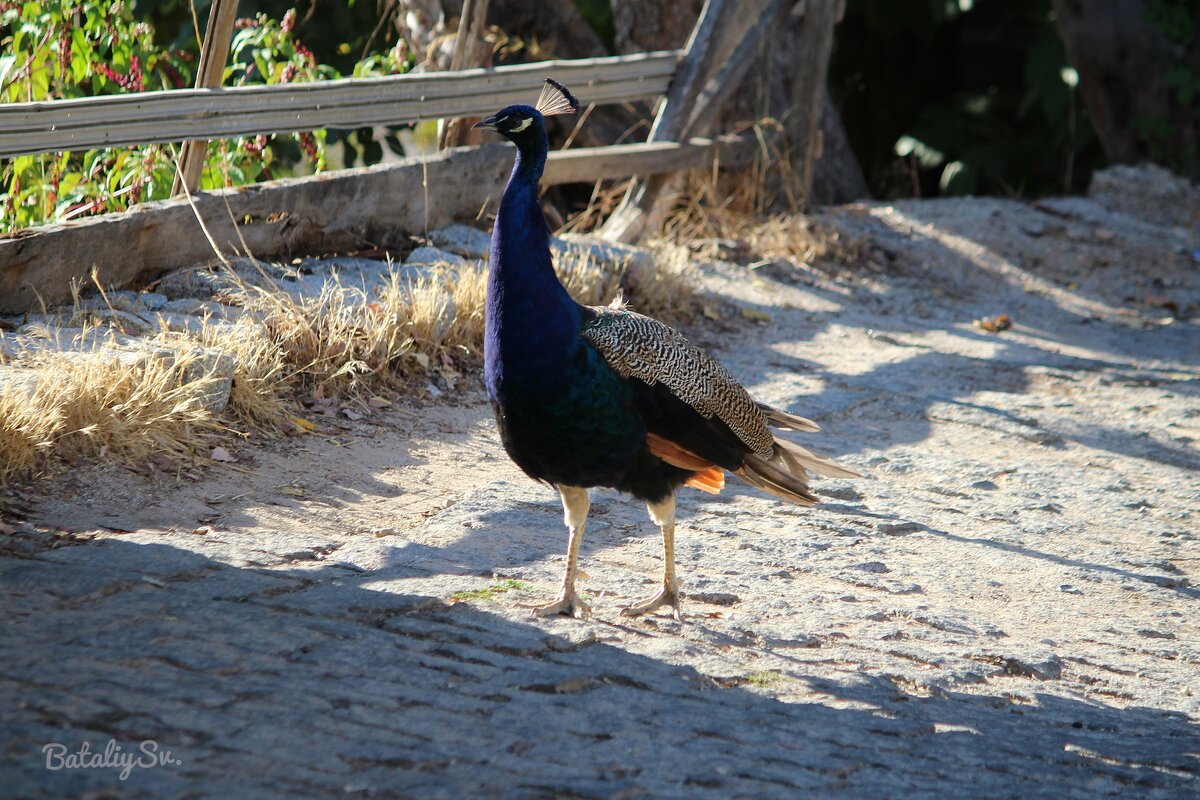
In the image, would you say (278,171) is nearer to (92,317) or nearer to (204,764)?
(92,317)

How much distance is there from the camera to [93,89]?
21.0 feet

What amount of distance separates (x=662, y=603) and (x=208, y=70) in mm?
3835

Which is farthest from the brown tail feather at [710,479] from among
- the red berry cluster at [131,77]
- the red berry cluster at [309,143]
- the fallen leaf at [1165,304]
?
the fallen leaf at [1165,304]

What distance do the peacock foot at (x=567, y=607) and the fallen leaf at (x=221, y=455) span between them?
1.63 meters

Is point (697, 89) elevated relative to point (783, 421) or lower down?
elevated

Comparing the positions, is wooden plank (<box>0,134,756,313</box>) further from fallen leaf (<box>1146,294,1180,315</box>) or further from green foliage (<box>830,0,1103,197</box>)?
green foliage (<box>830,0,1103,197</box>)

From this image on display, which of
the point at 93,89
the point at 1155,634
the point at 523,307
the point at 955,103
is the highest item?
the point at 955,103

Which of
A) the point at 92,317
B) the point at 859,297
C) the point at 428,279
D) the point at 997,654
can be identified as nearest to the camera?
the point at 997,654

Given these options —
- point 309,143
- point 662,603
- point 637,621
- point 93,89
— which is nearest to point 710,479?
point 662,603

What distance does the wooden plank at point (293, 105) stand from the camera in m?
5.55

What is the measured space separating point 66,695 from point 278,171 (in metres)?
5.07

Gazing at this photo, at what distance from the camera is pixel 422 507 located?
15.5ft

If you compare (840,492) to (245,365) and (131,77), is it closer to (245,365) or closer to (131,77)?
(245,365)

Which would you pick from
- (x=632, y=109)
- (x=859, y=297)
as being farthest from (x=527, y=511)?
(x=632, y=109)
